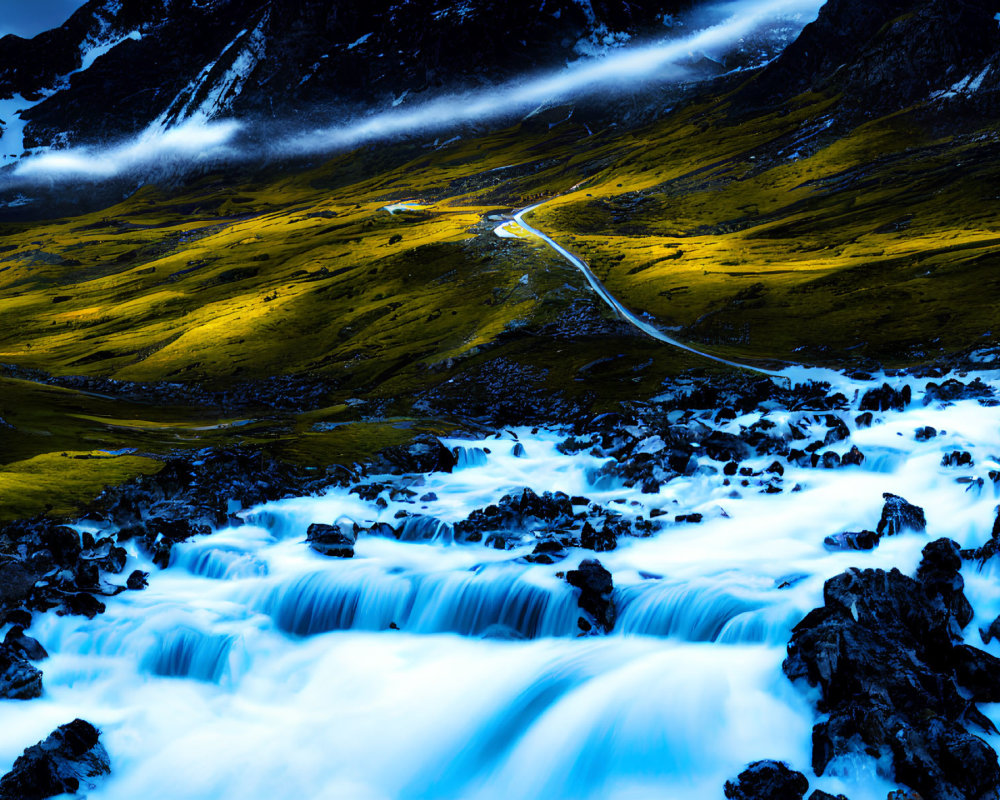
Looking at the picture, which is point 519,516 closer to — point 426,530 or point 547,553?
point 426,530

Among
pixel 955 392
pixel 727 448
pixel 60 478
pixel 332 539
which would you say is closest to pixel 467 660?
pixel 332 539

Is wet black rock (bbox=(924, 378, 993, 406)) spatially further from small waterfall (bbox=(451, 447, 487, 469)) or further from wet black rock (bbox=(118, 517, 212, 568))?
wet black rock (bbox=(118, 517, 212, 568))

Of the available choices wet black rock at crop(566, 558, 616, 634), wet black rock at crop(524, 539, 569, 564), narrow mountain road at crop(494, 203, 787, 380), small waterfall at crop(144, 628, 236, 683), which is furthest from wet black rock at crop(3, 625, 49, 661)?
narrow mountain road at crop(494, 203, 787, 380)

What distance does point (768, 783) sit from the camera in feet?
68.0

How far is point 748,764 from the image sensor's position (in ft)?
72.1

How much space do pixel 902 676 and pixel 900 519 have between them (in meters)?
13.9

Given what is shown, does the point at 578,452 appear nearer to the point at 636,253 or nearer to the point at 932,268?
the point at 932,268

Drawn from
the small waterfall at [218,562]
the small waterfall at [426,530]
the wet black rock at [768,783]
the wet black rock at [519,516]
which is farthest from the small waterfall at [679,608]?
the small waterfall at [218,562]

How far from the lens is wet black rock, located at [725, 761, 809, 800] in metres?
20.3

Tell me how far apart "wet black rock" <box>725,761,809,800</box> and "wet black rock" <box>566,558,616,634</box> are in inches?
364

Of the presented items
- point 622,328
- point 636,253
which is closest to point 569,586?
point 622,328

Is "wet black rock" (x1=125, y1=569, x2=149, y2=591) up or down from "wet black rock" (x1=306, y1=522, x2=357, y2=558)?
up

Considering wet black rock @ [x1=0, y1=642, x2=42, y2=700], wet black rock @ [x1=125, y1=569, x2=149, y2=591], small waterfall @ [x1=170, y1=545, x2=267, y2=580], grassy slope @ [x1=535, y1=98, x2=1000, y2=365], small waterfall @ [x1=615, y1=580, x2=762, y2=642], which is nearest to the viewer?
wet black rock @ [x1=0, y1=642, x2=42, y2=700]

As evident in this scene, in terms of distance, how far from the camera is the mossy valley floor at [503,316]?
229ft
